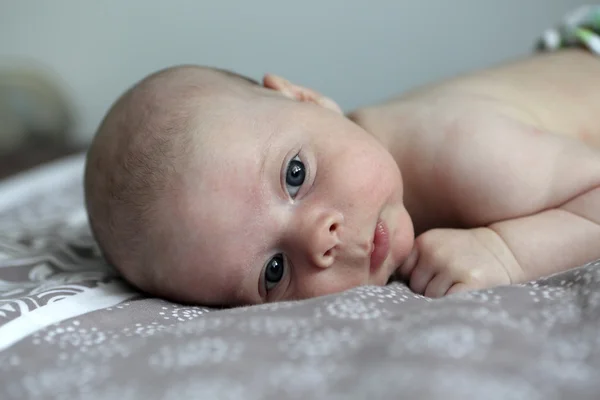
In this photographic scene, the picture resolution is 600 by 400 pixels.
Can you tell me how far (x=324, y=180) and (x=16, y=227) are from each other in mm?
845

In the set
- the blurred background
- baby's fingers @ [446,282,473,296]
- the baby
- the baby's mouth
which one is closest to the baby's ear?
the baby

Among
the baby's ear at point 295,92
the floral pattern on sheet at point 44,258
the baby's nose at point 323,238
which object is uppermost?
the baby's ear at point 295,92

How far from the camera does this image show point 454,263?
3.16 ft

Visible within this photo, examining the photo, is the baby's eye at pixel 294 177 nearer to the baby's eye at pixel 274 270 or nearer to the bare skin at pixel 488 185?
the baby's eye at pixel 274 270

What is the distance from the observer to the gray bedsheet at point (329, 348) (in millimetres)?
561

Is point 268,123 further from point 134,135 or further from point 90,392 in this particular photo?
point 90,392

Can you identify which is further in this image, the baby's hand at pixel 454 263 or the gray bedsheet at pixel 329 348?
the baby's hand at pixel 454 263

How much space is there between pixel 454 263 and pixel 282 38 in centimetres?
165

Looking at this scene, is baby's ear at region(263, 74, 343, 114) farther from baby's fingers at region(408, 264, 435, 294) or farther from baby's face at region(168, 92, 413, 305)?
baby's fingers at region(408, 264, 435, 294)

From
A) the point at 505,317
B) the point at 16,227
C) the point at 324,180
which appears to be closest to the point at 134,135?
the point at 324,180

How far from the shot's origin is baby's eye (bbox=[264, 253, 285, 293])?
3.16 feet

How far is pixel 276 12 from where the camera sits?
2.43 metres

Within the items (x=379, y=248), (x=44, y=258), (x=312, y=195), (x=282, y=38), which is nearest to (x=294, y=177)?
(x=312, y=195)

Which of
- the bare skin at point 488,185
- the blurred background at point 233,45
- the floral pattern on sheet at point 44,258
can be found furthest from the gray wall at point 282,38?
the bare skin at point 488,185
